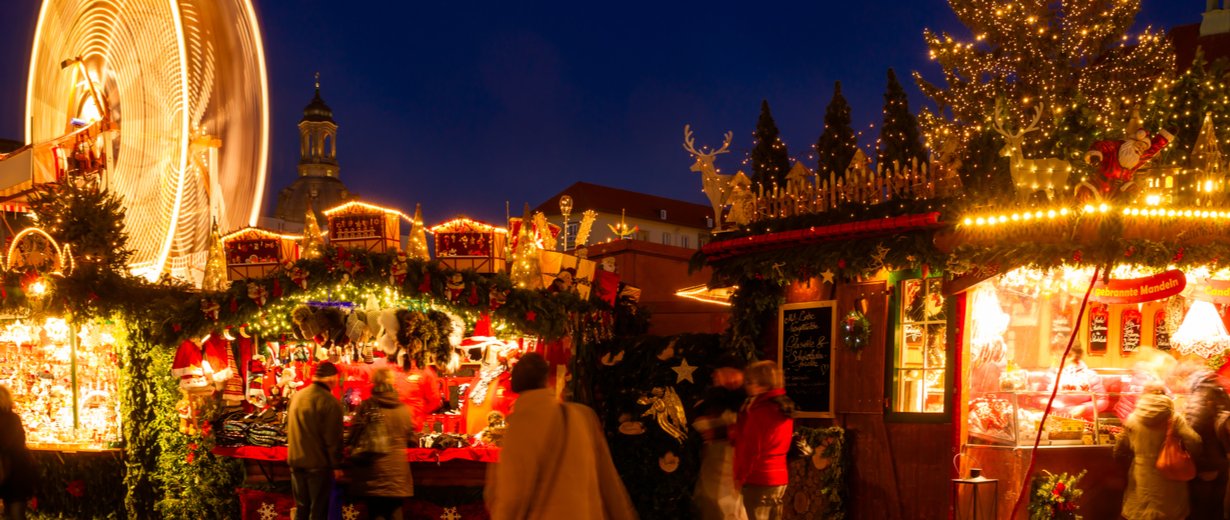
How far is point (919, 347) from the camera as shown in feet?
31.5

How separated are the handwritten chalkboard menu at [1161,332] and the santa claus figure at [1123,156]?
215cm

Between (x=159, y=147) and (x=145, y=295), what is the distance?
8.75ft

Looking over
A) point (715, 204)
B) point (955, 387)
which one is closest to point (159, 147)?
point (715, 204)

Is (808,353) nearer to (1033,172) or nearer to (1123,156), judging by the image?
(1033,172)

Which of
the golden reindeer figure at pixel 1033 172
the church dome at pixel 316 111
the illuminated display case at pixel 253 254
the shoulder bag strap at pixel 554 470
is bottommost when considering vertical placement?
the shoulder bag strap at pixel 554 470

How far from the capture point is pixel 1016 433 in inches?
359

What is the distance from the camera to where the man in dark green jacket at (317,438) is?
855 cm

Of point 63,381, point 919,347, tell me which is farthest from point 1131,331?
point 63,381

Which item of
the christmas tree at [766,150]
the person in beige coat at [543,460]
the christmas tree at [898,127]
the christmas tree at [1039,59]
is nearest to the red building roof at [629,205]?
the christmas tree at [766,150]

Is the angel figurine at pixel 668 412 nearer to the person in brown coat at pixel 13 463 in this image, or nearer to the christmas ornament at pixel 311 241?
the christmas ornament at pixel 311 241

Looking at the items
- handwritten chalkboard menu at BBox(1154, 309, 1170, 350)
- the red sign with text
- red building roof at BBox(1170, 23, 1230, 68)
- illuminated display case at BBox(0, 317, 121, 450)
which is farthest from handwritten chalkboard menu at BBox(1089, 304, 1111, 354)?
red building roof at BBox(1170, 23, 1230, 68)

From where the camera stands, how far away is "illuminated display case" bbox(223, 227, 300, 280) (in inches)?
444

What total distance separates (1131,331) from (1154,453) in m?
1.90

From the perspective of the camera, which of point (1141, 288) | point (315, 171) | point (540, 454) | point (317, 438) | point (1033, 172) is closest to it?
point (540, 454)
